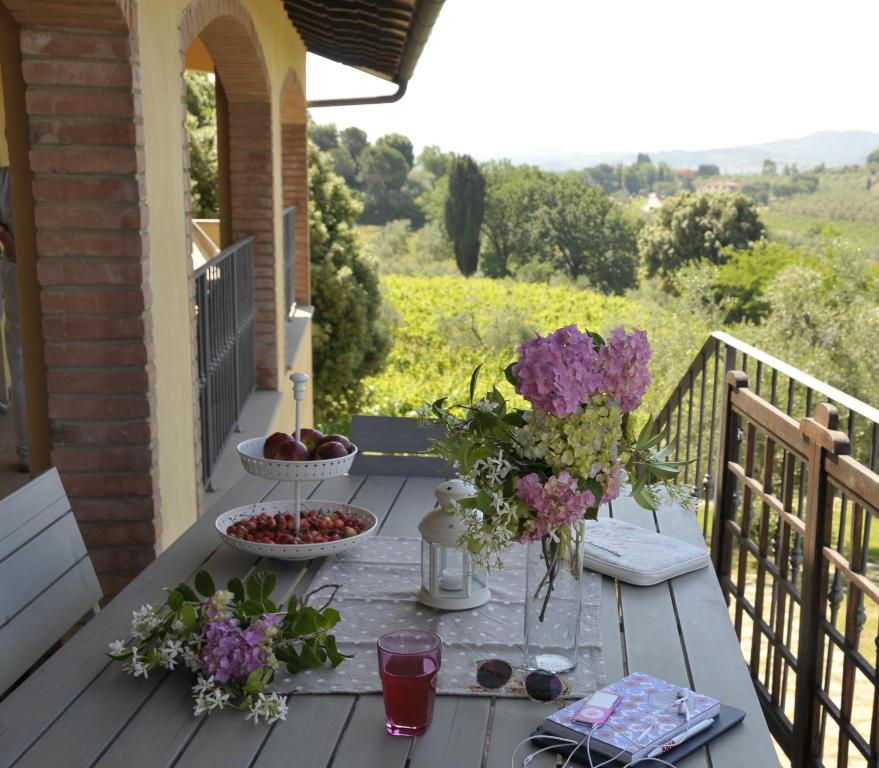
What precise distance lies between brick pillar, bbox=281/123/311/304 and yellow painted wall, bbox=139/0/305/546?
4646 millimetres

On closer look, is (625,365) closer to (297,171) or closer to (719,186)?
(297,171)

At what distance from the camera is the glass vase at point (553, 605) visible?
143cm

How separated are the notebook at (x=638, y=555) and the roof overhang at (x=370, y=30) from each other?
2.57 metres

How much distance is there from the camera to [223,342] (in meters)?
4.56

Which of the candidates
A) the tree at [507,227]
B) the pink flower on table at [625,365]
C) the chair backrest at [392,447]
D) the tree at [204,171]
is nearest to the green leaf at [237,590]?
the pink flower on table at [625,365]

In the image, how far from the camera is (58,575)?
1.80m

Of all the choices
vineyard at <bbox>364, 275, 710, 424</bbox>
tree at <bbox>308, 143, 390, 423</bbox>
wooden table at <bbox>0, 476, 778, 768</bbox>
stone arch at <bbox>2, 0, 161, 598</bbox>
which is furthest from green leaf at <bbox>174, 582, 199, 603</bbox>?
vineyard at <bbox>364, 275, 710, 424</bbox>

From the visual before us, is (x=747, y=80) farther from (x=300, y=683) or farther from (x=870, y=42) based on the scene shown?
(x=300, y=683)

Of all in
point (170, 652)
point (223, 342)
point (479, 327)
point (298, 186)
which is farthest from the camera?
point (479, 327)

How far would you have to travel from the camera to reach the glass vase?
4.68ft

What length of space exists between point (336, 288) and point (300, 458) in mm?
9641

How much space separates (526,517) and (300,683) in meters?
0.38

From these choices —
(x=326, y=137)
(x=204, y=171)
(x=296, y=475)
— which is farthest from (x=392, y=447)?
(x=326, y=137)

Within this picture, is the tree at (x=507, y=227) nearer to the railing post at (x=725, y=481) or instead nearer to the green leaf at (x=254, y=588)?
the railing post at (x=725, y=481)
